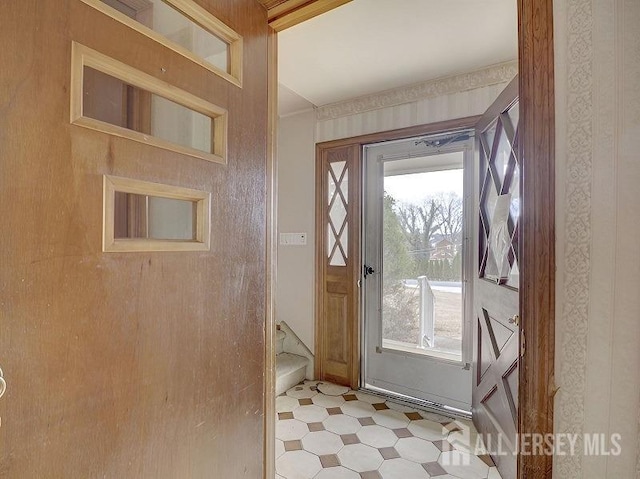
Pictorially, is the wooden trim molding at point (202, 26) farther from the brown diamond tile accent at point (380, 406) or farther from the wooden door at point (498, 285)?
the brown diamond tile accent at point (380, 406)

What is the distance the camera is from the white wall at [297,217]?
3.10m

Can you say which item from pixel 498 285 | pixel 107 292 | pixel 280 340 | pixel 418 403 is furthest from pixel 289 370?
pixel 107 292

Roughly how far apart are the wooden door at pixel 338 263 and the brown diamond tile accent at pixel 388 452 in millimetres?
822

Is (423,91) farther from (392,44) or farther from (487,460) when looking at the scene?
(487,460)

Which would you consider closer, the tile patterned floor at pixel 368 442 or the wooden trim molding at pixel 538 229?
the wooden trim molding at pixel 538 229

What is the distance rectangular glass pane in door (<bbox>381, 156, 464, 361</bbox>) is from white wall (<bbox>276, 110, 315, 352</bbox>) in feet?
2.34

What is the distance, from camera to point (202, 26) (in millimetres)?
1011

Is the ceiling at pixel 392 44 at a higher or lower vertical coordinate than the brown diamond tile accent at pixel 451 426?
higher

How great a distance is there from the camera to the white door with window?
251 centimetres

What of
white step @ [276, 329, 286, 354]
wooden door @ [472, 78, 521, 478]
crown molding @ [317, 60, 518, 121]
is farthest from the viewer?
white step @ [276, 329, 286, 354]

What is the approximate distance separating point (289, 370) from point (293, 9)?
261 centimetres

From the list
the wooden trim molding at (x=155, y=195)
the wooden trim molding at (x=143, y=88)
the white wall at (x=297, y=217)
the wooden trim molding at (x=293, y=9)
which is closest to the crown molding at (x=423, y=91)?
the white wall at (x=297, y=217)

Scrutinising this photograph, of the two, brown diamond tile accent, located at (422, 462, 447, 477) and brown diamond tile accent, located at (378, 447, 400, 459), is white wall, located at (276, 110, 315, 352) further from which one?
brown diamond tile accent, located at (422, 462, 447, 477)

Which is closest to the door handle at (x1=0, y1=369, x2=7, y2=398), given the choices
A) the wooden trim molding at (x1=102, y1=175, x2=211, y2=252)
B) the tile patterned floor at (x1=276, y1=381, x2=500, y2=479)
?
the wooden trim molding at (x1=102, y1=175, x2=211, y2=252)
